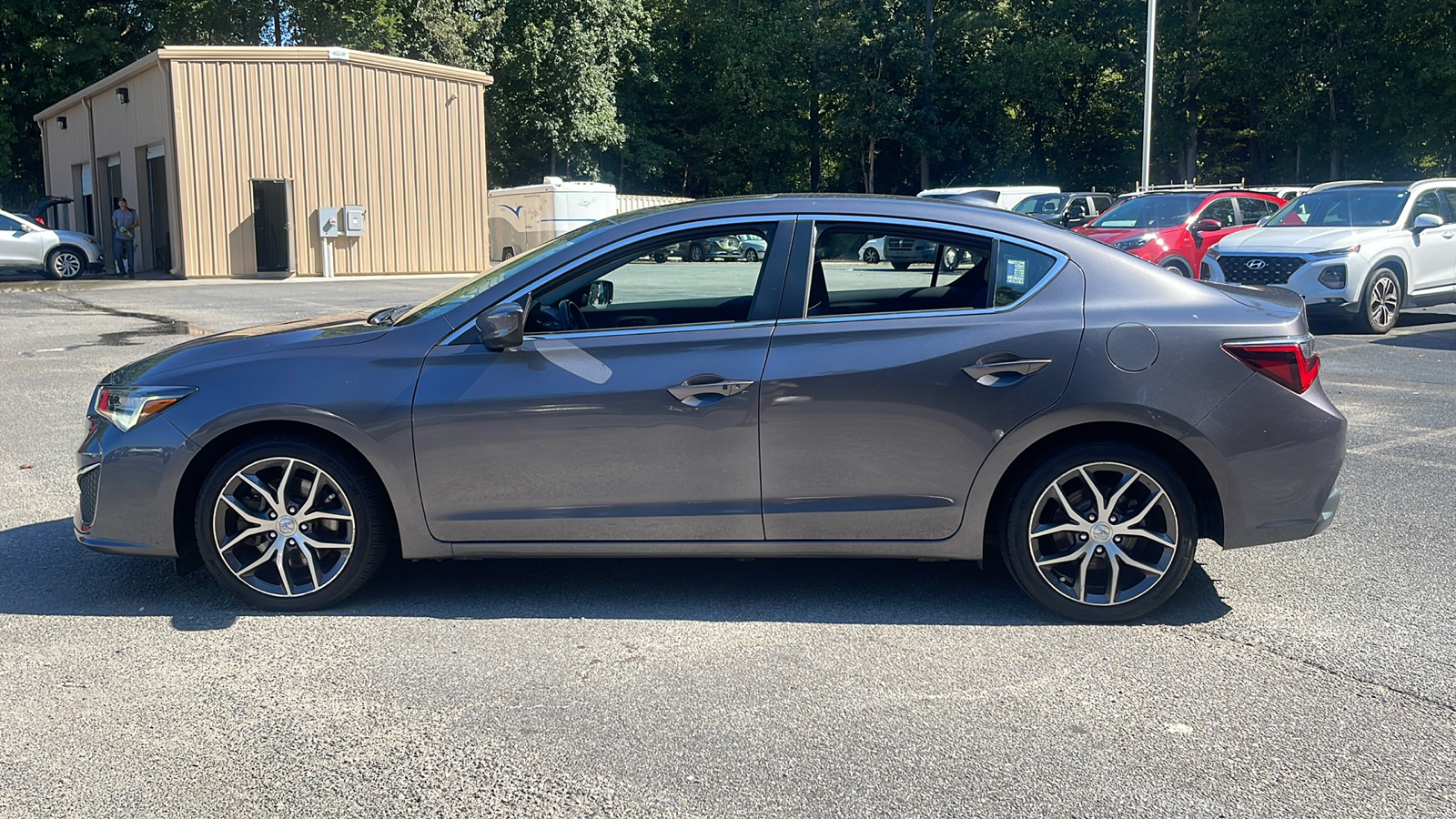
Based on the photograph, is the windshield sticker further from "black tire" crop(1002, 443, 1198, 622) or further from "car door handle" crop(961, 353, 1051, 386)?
"black tire" crop(1002, 443, 1198, 622)

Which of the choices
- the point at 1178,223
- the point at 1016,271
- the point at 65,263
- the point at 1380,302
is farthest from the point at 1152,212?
the point at 65,263

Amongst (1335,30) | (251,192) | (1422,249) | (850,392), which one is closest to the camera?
(850,392)

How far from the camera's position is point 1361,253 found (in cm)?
1414

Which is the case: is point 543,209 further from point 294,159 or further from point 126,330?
point 126,330

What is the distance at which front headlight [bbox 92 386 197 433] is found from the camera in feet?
15.0

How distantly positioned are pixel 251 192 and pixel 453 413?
27006 mm

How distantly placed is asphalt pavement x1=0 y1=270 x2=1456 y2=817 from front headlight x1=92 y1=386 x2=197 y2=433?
75 cm

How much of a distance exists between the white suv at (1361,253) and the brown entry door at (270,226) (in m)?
22.6

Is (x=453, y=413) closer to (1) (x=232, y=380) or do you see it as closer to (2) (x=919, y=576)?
(1) (x=232, y=380)

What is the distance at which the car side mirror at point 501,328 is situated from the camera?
447 cm

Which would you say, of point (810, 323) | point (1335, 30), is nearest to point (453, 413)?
point (810, 323)

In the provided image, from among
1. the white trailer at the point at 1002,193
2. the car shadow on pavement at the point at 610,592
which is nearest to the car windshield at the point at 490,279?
the car shadow on pavement at the point at 610,592

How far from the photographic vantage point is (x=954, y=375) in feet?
14.6

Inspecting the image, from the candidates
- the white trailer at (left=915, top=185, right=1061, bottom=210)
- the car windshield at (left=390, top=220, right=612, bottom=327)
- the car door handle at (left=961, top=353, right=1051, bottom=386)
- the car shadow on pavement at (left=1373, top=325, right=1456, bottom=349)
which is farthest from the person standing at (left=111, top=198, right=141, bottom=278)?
the car door handle at (left=961, top=353, right=1051, bottom=386)
